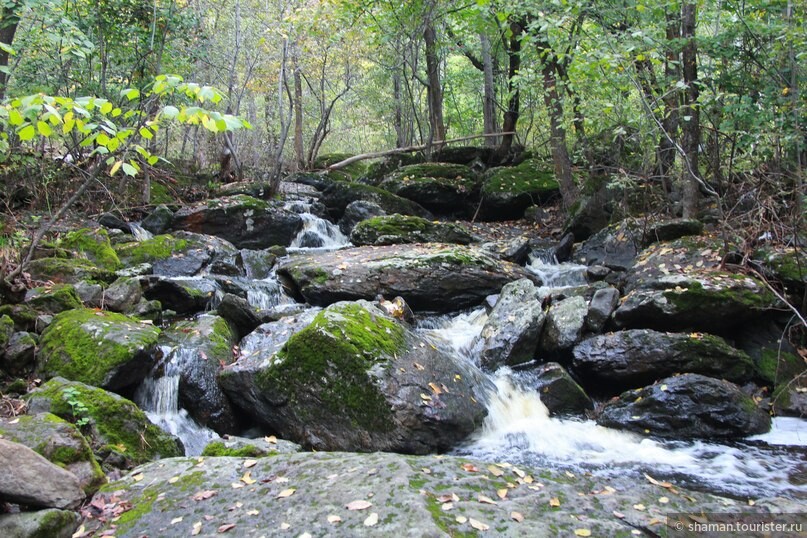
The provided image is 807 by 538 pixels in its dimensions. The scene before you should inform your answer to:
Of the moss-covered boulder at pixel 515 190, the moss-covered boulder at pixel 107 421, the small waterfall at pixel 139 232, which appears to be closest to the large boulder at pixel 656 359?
the moss-covered boulder at pixel 107 421

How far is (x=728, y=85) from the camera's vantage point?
9500mm

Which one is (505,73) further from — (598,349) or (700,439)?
(700,439)

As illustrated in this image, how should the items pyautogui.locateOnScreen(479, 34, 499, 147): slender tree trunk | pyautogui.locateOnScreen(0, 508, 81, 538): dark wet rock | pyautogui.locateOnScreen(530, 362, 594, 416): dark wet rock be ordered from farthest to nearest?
1. pyautogui.locateOnScreen(479, 34, 499, 147): slender tree trunk
2. pyautogui.locateOnScreen(530, 362, 594, 416): dark wet rock
3. pyautogui.locateOnScreen(0, 508, 81, 538): dark wet rock

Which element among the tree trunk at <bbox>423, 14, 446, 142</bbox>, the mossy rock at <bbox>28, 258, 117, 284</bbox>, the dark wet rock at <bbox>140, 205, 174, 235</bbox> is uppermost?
the tree trunk at <bbox>423, 14, 446, 142</bbox>

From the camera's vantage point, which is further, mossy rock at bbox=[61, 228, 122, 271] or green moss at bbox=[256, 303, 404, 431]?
mossy rock at bbox=[61, 228, 122, 271]

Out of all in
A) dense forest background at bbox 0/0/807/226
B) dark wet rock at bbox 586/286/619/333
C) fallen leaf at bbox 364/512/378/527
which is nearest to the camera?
fallen leaf at bbox 364/512/378/527

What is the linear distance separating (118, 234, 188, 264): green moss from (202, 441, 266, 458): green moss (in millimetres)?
6444

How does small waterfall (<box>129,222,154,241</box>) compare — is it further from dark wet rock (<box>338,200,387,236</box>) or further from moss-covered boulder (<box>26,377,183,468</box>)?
moss-covered boulder (<box>26,377,183,468</box>)

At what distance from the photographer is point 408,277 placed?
9.24 m

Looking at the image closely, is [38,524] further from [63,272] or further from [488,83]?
[488,83]

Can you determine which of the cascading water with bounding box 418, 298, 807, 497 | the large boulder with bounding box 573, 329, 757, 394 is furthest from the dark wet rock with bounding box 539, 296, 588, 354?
the cascading water with bounding box 418, 298, 807, 497

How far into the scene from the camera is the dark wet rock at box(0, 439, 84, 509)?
307 cm

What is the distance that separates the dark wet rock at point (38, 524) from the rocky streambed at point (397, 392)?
0.01 meters

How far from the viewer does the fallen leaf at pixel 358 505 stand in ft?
11.0
